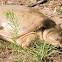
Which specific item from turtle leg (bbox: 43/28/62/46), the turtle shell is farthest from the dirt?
the turtle shell

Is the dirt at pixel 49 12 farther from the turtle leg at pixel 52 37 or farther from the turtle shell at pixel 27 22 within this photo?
the turtle shell at pixel 27 22

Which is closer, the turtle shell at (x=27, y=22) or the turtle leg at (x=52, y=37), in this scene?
the turtle leg at (x=52, y=37)

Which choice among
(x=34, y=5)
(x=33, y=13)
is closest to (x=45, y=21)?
(x=33, y=13)

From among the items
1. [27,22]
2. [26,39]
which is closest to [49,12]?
[27,22]

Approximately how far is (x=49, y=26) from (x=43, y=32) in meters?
0.18

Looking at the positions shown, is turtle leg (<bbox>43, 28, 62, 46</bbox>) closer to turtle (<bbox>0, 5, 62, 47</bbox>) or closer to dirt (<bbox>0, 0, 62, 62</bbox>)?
turtle (<bbox>0, 5, 62, 47</bbox>)

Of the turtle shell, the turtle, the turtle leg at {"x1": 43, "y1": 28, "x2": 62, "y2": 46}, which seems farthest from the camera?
the turtle shell

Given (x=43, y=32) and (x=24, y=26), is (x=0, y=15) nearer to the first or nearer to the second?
(x=24, y=26)

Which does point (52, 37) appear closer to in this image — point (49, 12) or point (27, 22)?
point (27, 22)

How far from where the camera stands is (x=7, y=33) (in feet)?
8.95

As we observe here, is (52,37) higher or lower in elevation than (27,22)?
lower

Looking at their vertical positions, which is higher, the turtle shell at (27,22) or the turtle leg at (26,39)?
the turtle shell at (27,22)

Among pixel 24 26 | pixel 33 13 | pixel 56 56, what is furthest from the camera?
pixel 33 13

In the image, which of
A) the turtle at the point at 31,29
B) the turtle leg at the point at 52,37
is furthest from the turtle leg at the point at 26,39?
the turtle leg at the point at 52,37
